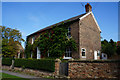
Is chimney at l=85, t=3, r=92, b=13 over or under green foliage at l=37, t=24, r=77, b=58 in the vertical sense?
over

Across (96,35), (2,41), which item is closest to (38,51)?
(2,41)

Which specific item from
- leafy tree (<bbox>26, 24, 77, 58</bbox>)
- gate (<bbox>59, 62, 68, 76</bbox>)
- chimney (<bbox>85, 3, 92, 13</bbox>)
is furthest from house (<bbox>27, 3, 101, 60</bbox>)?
gate (<bbox>59, 62, 68, 76</bbox>)

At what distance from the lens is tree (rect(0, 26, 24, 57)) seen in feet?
70.0

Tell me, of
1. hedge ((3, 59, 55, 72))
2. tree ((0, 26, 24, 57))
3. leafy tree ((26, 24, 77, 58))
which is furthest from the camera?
tree ((0, 26, 24, 57))

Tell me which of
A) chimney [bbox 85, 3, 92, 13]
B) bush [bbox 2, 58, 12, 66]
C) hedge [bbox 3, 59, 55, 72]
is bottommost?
bush [bbox 2, 58, 12, 66]

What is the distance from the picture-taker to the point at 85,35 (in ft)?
53.9

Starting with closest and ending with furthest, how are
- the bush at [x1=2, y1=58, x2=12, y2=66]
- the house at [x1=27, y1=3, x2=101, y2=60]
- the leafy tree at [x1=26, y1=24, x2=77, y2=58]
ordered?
the house at [x1=27, y1=3, x2=101, y2=60], the leafy tree at [x1=26, y1=24, x2=77, y2=58], the bush at [x1=2, y1=58, x2=12, y2=66]

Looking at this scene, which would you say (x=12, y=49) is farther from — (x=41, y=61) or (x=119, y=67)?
(x=119, y=67)

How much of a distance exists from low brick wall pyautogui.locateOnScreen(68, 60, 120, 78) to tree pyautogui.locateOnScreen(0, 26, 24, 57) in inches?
647

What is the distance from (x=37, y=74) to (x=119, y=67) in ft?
29.2

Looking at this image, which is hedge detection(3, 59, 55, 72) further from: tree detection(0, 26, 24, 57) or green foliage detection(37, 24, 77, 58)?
tree detection(0, 26, 24, 57)

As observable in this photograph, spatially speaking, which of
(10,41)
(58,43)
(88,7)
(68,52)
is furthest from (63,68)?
(10,41)

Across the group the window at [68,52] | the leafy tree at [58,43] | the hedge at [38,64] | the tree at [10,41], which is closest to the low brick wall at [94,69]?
the hedge at [38,64]

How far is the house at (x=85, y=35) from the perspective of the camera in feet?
49.8
